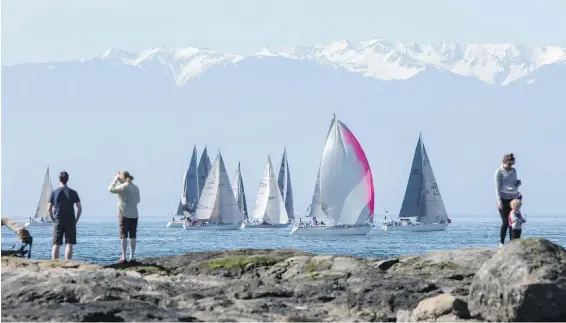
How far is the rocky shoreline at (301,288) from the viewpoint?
16.5 metres

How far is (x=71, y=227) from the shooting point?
835 inches

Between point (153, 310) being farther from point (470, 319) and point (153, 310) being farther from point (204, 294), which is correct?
point (470, 319)

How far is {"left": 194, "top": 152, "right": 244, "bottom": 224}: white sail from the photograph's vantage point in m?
110

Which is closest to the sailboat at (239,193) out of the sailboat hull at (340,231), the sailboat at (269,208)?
the sailboat at (269,208)

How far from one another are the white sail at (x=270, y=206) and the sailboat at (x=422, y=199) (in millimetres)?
16798

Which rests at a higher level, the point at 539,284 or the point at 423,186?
the point at 423,186

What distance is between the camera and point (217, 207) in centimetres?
11362

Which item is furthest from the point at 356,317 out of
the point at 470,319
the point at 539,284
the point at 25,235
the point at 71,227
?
the point at 25,235

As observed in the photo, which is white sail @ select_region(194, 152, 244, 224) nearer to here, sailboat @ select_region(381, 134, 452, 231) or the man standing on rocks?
sailboat @ select_region(381, 134, 452, 231)

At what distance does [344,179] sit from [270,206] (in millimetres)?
36672

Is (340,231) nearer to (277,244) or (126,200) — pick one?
(277,244)

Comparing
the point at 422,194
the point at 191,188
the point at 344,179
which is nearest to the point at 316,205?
the point at 344,179

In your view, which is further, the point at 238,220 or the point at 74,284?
the point at 238,220

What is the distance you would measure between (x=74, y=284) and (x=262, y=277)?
435 cm
